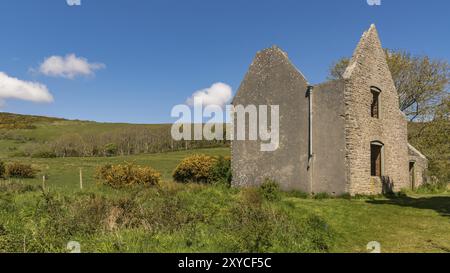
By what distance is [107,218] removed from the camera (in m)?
9.70

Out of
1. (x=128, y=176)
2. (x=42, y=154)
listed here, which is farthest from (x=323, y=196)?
(x=42, y=154)

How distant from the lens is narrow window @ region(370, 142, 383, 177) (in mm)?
20273

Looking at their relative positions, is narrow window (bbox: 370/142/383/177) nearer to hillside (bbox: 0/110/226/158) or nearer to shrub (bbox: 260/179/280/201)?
shrub (bbox: 260/179/280/201)

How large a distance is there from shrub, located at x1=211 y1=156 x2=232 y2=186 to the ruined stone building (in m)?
1.56

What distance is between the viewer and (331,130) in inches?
731

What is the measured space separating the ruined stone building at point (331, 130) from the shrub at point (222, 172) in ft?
5.13

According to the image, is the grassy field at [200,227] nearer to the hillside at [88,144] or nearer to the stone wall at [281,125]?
the stone wall at [281,125]

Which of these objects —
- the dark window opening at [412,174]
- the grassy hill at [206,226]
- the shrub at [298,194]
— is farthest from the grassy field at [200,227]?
the dark window opening at [412,174]

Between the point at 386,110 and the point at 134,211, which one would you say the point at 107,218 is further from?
the point at 386,110

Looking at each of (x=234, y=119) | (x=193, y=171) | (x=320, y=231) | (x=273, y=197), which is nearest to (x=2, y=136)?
(x=193, y=171)

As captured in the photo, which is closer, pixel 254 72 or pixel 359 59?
pixel 359 59

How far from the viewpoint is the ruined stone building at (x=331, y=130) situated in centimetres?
1834

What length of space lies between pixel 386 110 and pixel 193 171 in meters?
16.0
